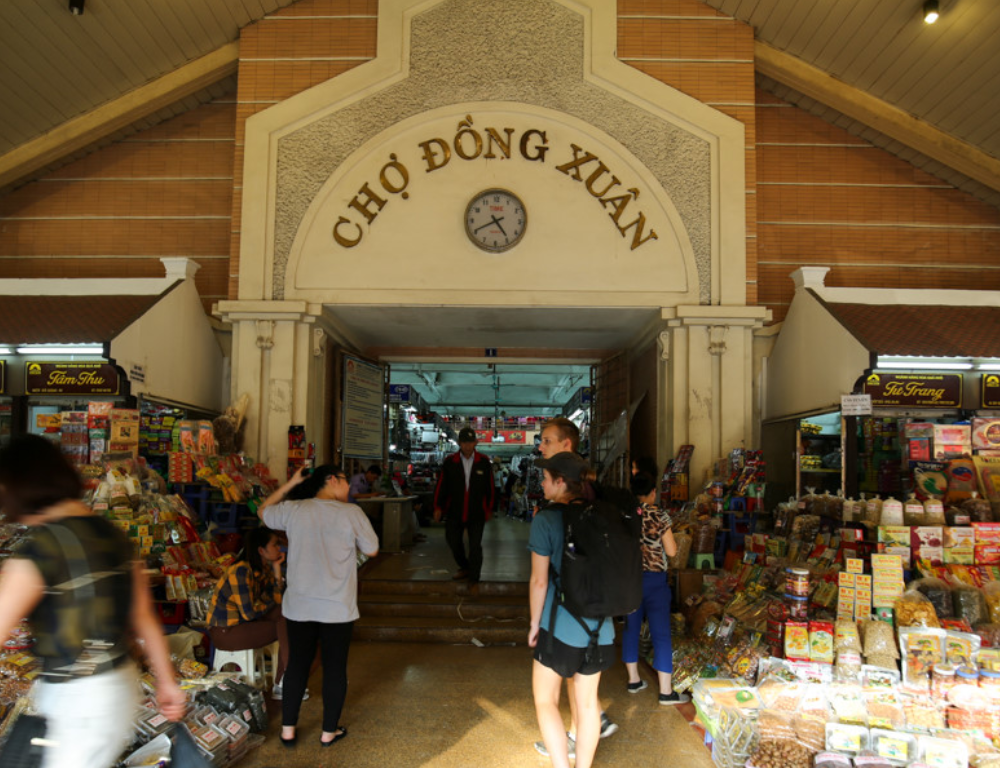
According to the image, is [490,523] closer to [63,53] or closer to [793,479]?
[793,479]

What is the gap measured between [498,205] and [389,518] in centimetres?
408

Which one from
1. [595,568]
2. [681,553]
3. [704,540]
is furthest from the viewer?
[704,540]

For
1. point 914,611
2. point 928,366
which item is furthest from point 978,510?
point 928,366

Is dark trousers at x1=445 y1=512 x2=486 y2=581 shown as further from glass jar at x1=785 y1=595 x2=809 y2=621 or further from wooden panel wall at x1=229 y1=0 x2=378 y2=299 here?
wooden panel wall at x1=229 y1=0 x2=378 y2=299

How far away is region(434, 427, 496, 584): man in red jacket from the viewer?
22.5 ft

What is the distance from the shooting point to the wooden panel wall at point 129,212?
28.1ft

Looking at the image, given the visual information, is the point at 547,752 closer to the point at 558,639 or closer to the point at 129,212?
the point at 558,639

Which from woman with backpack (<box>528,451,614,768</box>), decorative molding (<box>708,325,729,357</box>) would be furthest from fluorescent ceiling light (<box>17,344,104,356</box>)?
decorative molding (<box>708,325,729,357</box>)

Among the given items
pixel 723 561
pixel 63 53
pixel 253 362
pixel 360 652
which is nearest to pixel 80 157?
pixel 63 53

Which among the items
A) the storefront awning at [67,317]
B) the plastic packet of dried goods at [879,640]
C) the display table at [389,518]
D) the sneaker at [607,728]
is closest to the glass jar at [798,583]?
the plastic packet of dried goods at [879,640]

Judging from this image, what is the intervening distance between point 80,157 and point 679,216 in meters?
6.78

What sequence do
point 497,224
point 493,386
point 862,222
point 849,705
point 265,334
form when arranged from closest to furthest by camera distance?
point 849,705 < point 265,334 < point 497,224 < point 862,222 < point 493,386

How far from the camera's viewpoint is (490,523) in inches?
570

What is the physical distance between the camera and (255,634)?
4449 mm
